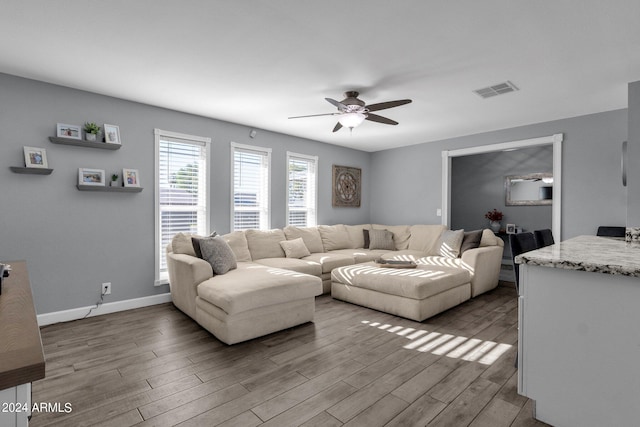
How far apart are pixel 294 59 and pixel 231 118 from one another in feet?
6.78

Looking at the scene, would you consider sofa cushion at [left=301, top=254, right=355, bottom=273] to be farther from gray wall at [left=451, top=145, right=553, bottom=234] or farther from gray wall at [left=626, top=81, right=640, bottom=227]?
gray wall at [left=451, top=145, right=553, bottom=234]

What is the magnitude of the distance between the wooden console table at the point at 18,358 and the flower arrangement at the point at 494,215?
796 cm

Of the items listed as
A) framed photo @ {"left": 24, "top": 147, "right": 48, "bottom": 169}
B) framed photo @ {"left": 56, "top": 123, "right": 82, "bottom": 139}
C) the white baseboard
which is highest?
framed photo @ {"left": 56, "top": 123, "right": 82, "bottom": 139}

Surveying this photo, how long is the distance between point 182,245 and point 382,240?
3.48 m

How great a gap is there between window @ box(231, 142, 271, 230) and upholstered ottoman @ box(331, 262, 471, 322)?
1614mm

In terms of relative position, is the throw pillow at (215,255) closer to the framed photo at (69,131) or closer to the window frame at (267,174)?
the window frame at (267,174)

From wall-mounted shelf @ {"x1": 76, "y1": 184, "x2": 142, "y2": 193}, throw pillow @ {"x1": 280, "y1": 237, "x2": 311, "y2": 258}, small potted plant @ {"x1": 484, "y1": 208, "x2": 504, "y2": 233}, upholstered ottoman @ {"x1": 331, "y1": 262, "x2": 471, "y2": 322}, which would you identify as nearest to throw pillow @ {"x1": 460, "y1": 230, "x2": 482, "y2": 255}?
upholstered ottoman @ {"x1": 331, "y1": 262, "x2": 471, "y2": 322}

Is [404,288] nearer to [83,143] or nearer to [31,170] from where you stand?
[83,143]

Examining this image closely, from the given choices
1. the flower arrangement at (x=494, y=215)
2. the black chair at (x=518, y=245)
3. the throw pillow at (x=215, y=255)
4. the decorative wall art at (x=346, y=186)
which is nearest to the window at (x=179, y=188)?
the throw pillow at (x=215, y=255)

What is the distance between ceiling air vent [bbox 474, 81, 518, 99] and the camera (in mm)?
3381

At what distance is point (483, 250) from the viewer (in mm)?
4539

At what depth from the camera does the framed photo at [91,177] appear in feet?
11.6

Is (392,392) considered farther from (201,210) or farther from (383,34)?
(201,210)

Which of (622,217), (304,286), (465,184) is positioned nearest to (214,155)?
(304,286)
